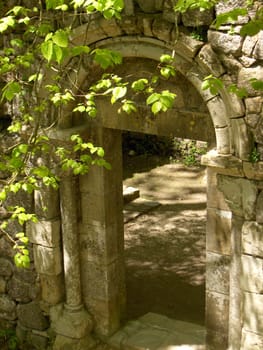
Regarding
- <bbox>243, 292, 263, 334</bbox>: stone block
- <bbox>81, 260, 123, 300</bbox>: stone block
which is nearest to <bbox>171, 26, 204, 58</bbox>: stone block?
<bbox>243, 292, 263, 334</bbox>: stone block

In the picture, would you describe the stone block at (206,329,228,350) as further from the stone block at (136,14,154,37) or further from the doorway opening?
the stone block at (136,14,154,37)

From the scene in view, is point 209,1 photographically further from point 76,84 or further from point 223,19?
point 76,84

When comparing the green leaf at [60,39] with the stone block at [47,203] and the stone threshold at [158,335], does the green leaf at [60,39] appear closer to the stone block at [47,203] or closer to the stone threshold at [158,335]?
the stone block at [47,203]

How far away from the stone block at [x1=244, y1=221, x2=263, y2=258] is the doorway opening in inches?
96.4

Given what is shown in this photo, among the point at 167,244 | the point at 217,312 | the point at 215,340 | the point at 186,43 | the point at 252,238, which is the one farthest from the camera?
the point at 167,244

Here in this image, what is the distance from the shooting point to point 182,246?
10594 millimetres

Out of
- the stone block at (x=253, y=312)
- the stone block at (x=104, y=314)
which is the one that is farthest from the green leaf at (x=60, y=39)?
the stone block at (x=104, y=314)

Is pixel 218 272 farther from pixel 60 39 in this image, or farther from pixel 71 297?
pixel 60 39

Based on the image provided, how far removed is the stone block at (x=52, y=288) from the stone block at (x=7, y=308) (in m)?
0.54

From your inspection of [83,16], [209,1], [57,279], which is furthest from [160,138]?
[209,1]

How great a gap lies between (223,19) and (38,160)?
2.82 meters

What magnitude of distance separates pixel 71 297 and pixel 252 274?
226cm

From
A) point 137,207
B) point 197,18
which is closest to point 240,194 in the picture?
→ point 197,18

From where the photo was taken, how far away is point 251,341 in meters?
5.89
